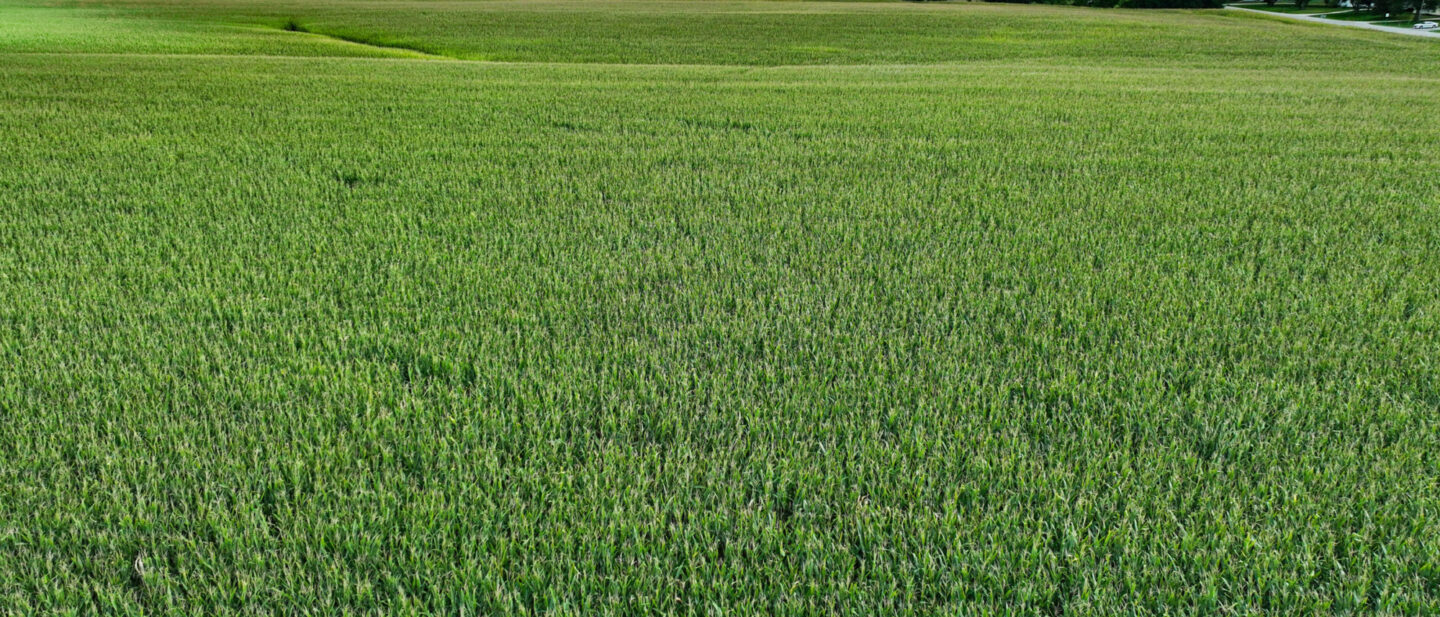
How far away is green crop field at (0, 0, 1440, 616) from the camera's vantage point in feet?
6.25

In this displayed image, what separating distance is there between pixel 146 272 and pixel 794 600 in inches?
139

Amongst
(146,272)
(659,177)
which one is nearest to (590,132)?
(659,177)

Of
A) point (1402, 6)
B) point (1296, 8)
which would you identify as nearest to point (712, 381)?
point (1402, 6)

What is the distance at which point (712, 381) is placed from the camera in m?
2.80

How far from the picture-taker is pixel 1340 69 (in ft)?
65.6

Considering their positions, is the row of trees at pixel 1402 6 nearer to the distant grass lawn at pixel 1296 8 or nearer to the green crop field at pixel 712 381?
the distant grass lawn at pixel 1296 8

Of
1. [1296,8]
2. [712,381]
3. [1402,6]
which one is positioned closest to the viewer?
[712,381]

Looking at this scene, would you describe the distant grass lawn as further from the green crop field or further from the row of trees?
the green crop field

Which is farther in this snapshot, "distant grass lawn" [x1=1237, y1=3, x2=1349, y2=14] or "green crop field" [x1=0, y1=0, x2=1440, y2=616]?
"distant grass lawn" [x1=1237, y1=3, x2=1349, y2=14]

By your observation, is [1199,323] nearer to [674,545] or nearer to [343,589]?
[674,545]

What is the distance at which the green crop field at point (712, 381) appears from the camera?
191 centimetres

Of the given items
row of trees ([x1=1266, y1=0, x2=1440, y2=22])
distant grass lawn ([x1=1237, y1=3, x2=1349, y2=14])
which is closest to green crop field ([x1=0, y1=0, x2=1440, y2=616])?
row of trees ([x1=1266, y1=0, x2=1440, y2=22])

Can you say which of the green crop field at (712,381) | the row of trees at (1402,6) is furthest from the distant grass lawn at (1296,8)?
the green crop field at (712,381)

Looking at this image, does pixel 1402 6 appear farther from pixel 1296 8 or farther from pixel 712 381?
pixel 712 381
